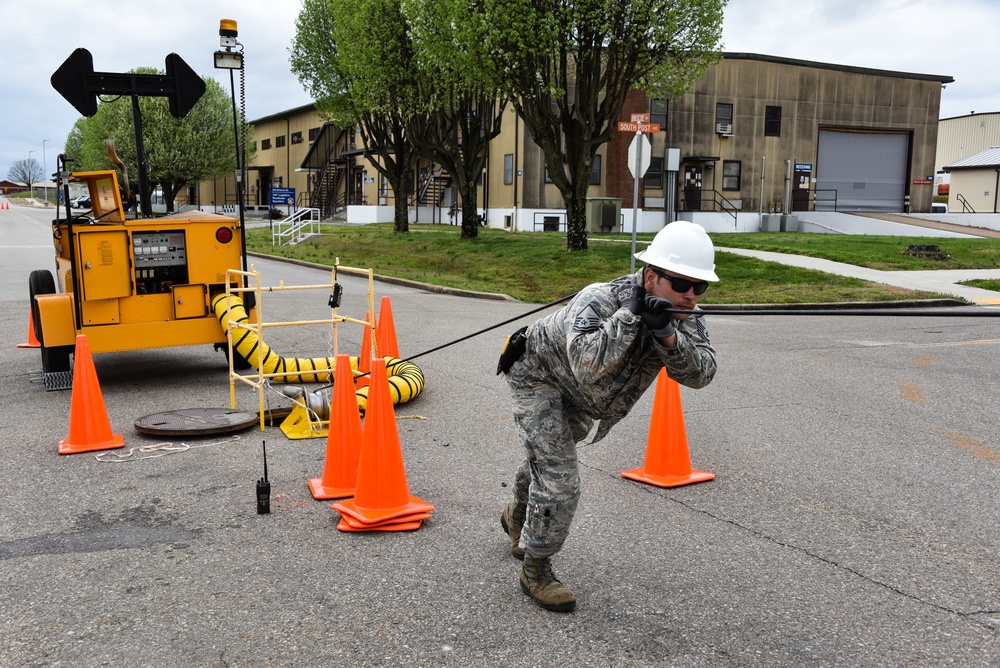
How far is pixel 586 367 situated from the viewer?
3.46m

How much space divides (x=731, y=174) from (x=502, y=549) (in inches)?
1652

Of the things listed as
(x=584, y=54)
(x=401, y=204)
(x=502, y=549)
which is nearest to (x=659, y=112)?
(x=401, y=204)

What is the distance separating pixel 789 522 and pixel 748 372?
16.0ft

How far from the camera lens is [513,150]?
136ft

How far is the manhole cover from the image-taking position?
6.75 meters

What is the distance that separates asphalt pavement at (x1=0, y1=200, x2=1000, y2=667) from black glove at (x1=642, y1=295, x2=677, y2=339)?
1.26 m

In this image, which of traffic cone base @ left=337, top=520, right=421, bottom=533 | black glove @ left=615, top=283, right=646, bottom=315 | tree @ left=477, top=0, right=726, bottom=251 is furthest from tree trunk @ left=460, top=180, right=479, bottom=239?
black glove @ left=615, top=283, right=646, bottom=315

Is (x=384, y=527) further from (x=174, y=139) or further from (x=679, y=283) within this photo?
(x=174, y=139)

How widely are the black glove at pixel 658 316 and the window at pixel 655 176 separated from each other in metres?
40.2

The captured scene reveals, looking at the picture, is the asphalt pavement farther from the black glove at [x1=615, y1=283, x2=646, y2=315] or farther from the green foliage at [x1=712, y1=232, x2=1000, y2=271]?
the green foliage at [x1=712, y1=232, x2=1000, y2=271]

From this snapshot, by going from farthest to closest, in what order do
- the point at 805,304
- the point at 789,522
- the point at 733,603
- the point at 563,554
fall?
the point at 805,304 → the point at 789,522 → the point at 563,554 → the point at 733,603

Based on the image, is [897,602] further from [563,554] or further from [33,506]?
[33,506]

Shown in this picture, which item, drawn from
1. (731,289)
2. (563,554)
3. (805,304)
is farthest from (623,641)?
(731,289)

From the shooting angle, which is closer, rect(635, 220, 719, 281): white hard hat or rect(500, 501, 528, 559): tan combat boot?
rect(635, 220, 719, 281): white hard hat
